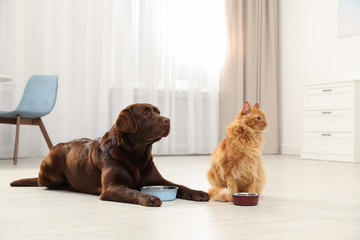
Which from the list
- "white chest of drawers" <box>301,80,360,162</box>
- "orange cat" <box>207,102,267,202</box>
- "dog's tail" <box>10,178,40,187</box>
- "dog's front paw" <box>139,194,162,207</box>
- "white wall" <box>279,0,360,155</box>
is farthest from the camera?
"white wall" <box>279,0,360,155</box>

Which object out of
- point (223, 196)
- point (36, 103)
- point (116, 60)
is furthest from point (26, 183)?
point (116, 60)

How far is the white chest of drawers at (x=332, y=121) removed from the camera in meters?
4.45

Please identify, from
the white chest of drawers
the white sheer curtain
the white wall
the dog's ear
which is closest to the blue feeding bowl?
the dog's ear

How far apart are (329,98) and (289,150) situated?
1.30 metres

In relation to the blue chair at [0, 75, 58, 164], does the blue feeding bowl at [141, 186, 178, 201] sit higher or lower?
lower

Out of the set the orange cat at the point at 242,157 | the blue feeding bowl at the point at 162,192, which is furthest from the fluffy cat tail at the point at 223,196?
the blue feeding bowl at the point at 162,192

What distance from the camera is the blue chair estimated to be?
3.91 meters

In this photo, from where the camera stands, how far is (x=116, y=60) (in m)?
5.07

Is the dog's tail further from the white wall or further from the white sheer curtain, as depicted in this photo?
the white wall

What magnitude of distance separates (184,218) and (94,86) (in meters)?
3.68

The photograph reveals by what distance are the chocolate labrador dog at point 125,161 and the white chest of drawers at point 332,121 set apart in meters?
3.11

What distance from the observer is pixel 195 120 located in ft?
18.2

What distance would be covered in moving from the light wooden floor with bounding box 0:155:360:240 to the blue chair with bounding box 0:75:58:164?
5.98 ft

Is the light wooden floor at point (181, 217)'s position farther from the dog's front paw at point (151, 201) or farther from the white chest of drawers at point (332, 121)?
the white chest of drawers at point (332, 121)
